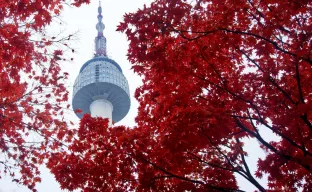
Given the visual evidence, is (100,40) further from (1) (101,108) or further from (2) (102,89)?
(1) (101,108)

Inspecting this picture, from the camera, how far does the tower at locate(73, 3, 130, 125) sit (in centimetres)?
5441

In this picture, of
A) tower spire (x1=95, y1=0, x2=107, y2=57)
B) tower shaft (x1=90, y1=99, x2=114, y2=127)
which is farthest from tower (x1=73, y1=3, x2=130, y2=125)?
tower spire (x1=95, y1=0, x2=107, y2=57)

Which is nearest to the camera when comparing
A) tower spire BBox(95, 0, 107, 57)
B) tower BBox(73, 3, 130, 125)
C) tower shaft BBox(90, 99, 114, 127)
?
tower shaft BBox(90, 99, 114, 127)

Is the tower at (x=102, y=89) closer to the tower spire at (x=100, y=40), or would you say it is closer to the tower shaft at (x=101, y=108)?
the tower shaft at (x=101, y=108)

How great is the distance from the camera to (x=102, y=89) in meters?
55.5

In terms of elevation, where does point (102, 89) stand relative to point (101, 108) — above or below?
above

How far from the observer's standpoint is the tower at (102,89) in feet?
178

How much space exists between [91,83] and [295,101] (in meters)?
48.8

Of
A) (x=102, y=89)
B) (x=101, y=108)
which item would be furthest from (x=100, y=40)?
(x=101, y=108)

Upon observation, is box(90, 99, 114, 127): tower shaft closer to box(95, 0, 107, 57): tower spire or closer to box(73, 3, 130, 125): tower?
box(73, 3, 130, 125): tower

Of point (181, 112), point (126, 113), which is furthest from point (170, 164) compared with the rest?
point (126, 113)

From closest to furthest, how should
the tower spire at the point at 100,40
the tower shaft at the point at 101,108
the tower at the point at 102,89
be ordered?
the tower shaft at the point at 101,108 → the tower at the point at 102,89 → the tower spire at the point at 100,40

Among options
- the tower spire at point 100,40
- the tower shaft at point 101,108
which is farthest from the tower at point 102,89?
the tower spire at point 100,40

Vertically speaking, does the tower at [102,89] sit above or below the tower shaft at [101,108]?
above
